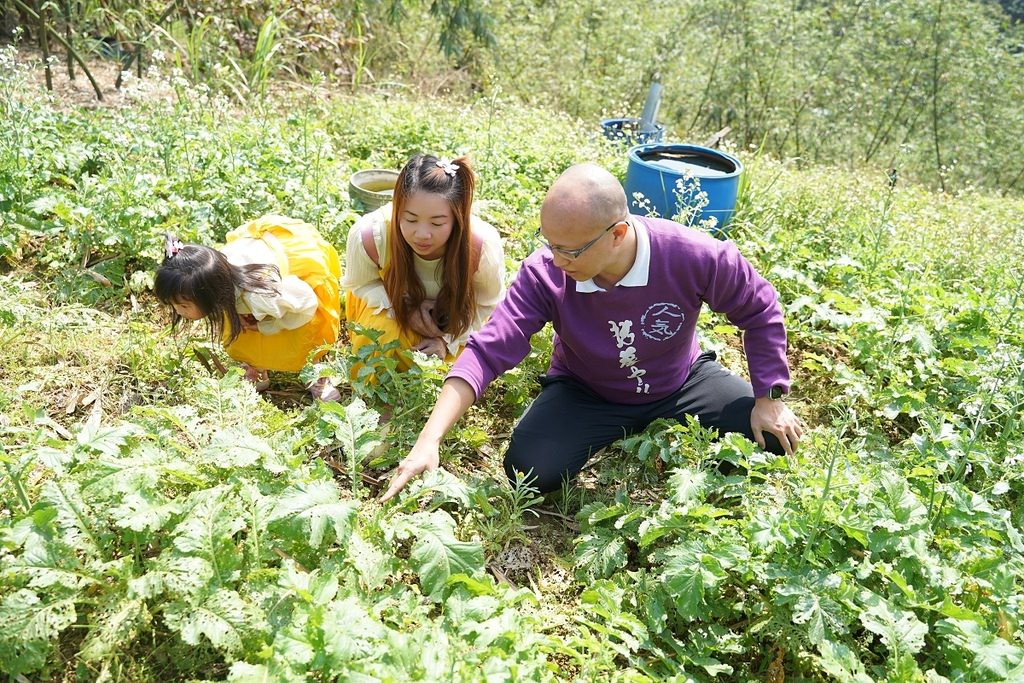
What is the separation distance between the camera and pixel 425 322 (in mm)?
3531

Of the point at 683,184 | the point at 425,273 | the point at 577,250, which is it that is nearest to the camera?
the point at 577,250

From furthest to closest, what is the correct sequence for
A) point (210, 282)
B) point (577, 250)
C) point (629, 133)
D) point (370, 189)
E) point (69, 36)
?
point (69, 36), point (629, 133), point (370, 189), point (210, 282), point (577, 250)

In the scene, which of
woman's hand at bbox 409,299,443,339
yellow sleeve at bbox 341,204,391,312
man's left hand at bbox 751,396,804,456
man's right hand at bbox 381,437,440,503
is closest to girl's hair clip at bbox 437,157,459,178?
yellow sleeve at bbox 341,204,391,312

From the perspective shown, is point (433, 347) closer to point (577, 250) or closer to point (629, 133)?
point (577, 250)

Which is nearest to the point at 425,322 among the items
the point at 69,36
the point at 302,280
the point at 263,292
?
the point at 302,280

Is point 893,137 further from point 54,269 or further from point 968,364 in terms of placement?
point 54,269

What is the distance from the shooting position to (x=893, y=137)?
11133mm

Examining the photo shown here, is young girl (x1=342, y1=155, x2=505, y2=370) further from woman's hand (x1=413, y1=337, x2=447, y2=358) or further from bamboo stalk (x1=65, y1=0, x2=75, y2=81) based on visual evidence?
bamboo stalk (x1=65, y1=0, x2=75, y2=81)

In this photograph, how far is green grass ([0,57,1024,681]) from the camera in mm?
2018

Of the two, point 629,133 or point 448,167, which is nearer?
point 448,167

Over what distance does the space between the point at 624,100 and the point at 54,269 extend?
683cm

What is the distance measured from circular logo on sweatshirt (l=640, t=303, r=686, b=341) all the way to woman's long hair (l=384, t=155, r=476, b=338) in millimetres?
863

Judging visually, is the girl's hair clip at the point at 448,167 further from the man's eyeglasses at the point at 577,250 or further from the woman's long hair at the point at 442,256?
the man's eyeglasses at the point at 577,250

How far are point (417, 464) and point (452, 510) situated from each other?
1.54 ft
